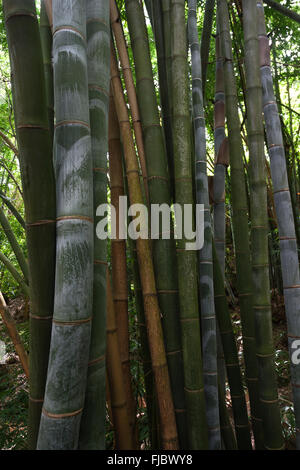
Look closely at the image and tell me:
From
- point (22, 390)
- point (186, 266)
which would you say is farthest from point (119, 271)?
point (22, 390)

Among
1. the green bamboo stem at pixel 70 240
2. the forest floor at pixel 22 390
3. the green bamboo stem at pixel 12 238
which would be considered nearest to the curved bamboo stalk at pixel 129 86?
the green bamboo stem at pixel 70 240

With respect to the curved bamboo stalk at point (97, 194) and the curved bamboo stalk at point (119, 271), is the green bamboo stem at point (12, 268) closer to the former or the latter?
the curved bamboo stalk at point (119, 271)

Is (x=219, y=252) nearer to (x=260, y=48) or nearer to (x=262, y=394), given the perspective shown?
(x=262, y=394)

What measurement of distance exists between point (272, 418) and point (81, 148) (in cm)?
129

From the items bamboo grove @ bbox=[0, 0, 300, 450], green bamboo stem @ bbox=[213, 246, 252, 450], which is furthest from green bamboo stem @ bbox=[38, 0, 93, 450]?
green bamboo stem @ bbox=[213, 246, 252, 450]

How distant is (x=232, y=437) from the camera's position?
1502 millimetres

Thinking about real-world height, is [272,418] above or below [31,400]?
below

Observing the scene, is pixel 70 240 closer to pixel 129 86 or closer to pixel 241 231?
pixel 129 86

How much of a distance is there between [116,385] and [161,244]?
52 centimetres

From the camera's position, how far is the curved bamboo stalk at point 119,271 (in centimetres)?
142

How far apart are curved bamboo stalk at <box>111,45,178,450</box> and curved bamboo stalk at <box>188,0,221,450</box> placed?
184 mm

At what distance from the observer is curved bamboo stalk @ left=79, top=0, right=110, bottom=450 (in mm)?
907

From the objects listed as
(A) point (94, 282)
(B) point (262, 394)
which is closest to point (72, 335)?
(A) point (94, 282)

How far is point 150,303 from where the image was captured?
4.34 feet
